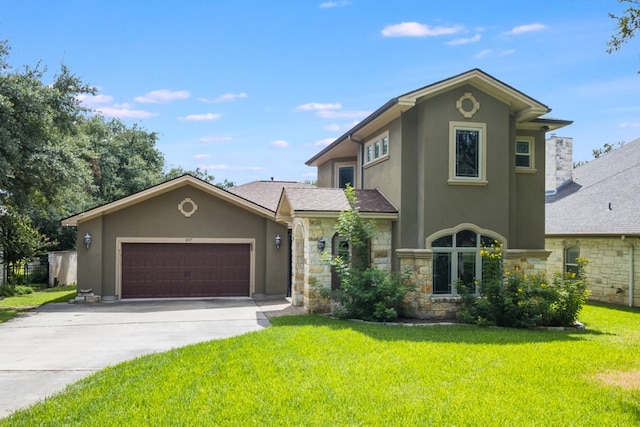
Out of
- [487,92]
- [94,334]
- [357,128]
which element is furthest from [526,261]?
[94,334]

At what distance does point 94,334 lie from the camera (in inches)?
440

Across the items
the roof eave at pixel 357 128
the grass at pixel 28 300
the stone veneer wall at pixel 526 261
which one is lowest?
the grass at pixel 28 300

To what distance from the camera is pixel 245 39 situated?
15.7m

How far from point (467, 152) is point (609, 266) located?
793 centimetres

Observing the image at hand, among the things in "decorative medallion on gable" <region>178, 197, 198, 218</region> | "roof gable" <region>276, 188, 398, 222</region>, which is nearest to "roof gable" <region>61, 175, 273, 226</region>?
"decorative medallion on gable" <region>178, 197, 198, 218</region>

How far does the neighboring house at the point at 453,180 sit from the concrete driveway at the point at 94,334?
398 centimetres

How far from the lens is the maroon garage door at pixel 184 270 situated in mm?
17641

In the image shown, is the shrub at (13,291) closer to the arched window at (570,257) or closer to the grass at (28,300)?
the grass at (28,300)

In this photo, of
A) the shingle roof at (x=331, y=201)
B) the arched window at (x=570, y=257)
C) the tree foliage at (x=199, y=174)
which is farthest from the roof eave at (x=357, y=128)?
the tree foliage at (x=199, y=174)

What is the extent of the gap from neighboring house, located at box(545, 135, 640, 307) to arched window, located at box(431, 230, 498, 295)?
604cm

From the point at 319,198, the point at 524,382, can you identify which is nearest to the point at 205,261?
the point at 319,198

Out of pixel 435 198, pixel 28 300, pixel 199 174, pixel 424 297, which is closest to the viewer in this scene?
pixel 424 297

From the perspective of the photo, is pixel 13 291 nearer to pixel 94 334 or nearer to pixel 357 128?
pixel 94 334

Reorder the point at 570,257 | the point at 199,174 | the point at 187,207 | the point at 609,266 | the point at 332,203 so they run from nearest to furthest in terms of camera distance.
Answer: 1. the point at 332,203
2. the point at 609,266
3. the point at 187,207
4. the point at 570,257
5. the point at 199,174
